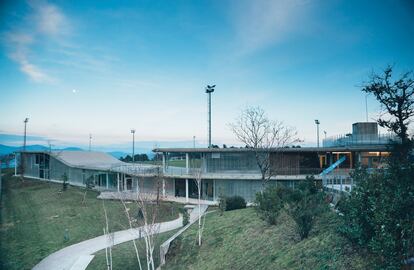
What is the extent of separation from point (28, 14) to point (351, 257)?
1324cm

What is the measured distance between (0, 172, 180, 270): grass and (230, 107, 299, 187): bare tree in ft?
34.4

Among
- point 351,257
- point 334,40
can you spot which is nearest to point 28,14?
point 351,257

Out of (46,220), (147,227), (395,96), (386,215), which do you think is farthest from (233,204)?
(46,220)

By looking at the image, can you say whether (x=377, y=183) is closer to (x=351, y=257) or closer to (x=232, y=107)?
(x=351, y=257)

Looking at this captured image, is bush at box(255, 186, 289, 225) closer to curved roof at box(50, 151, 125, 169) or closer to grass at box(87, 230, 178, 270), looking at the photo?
grass at box(87, 230, 178, 270)

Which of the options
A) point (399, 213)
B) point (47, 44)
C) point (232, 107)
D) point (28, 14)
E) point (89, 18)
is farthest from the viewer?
point (232, 107)

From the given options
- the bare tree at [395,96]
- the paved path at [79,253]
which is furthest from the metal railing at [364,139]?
the paved path at [79,253]

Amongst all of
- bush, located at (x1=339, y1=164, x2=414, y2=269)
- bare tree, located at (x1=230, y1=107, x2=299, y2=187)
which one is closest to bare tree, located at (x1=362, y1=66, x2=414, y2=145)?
bush, located at (x1=339, y1=164, x2=414, y2=269)

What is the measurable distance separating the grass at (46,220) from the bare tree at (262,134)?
10.5m

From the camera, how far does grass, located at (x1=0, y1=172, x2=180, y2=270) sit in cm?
1616

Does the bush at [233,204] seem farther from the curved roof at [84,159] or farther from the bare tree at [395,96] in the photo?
the curved roof at [84,159]

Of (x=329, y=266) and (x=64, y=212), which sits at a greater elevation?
(x=329, y=266)

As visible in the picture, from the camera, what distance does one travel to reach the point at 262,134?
26.6 metres

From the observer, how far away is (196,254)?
13.6 m
